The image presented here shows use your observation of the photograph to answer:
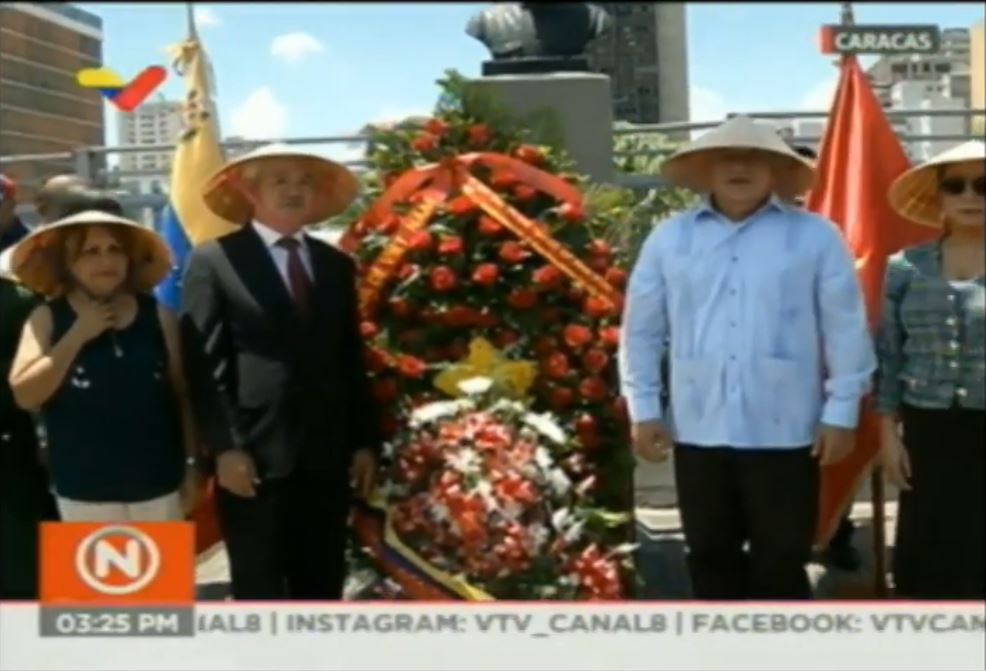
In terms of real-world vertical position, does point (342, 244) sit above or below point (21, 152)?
below

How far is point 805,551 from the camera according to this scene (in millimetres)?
2725

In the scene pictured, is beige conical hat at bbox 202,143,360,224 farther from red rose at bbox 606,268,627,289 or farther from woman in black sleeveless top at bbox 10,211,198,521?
red rose at bbox 606,268,627,289

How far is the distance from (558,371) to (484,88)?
573 millimetres

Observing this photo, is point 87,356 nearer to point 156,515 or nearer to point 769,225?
point 156,515

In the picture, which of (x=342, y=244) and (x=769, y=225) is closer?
(x=769, y=225)

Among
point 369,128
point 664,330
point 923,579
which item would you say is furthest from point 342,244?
point 923,579

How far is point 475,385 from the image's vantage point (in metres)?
2.86

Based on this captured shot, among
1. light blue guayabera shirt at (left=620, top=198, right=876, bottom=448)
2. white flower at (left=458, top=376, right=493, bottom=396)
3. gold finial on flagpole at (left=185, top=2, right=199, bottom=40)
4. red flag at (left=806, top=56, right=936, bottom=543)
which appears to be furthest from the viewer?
red flag at (left=806, top=56, right=936, bottom=543)

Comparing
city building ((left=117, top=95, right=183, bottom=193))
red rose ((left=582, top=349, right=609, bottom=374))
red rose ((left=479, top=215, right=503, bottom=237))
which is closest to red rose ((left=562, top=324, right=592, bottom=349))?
red rose ((left=582, top=349, right=609, bottom=374))

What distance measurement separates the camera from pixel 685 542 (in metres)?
2.80

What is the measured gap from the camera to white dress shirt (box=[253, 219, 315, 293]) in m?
2.77

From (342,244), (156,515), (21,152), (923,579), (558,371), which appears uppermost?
(21,152)

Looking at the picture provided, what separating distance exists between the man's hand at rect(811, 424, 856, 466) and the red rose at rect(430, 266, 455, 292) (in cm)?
74

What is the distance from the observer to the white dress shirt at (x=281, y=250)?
9.09 ft
